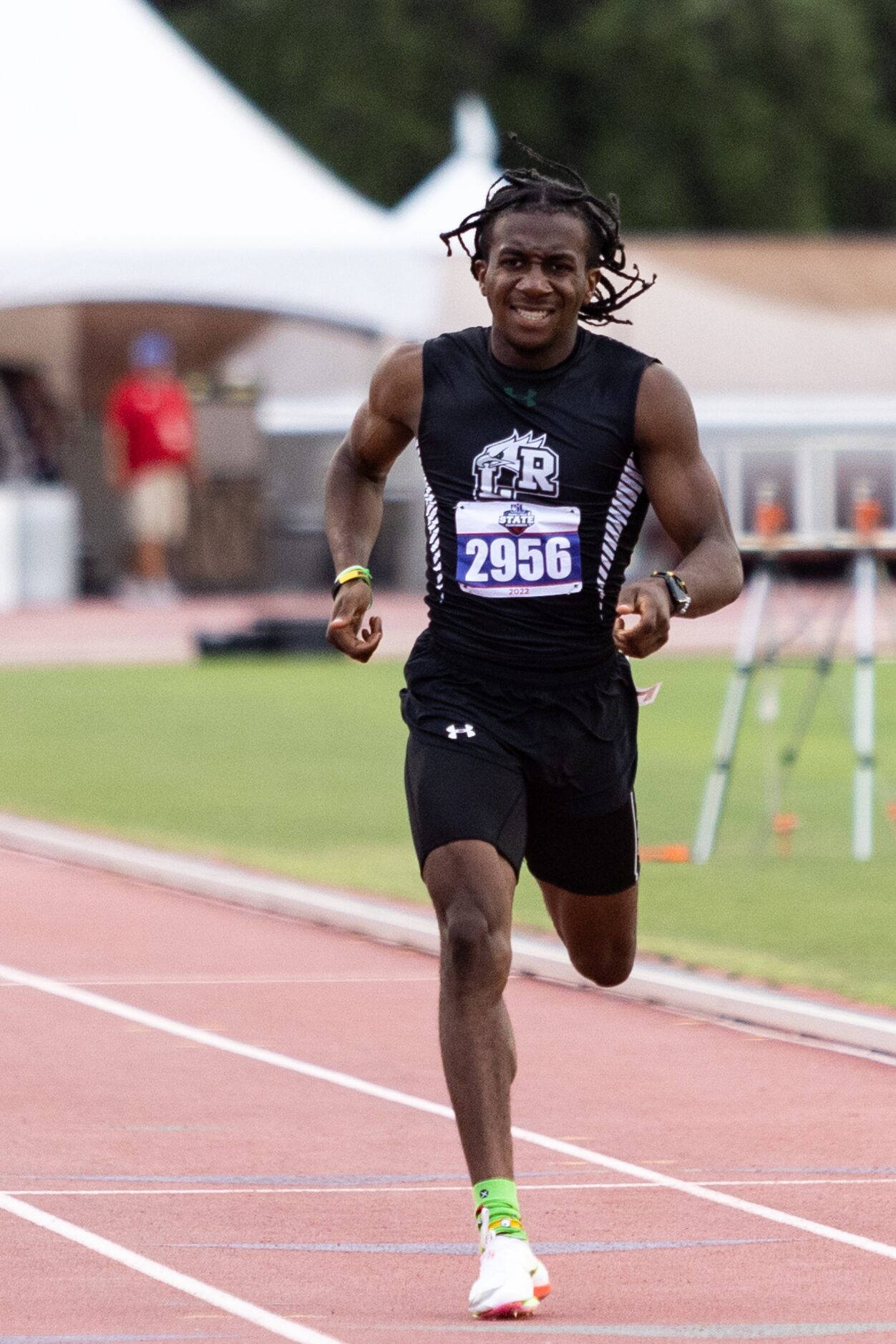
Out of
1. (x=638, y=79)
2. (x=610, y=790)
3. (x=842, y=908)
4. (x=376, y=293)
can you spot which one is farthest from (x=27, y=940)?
(x=638, y=79)

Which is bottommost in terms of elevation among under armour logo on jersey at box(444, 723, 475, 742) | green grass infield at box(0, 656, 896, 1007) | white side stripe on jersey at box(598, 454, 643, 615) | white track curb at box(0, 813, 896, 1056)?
green grass infield at box(0, 656, 896, 1007)

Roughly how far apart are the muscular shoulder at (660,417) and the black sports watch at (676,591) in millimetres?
359

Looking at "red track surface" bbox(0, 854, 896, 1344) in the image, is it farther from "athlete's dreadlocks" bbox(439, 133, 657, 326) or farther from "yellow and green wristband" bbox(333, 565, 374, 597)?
"athlete's dreadlocks" bbox(439, 133, 657, 326)

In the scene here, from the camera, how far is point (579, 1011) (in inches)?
341

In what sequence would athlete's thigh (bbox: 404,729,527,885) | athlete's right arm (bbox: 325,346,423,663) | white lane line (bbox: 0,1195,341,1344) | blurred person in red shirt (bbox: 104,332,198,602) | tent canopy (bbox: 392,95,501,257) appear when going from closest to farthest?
white lane line (bbox: 0,1195,341,1344) < athlete's thigh (bbox: 404,729,527,885) < athlete's right arm (bbox: 325,346,423,663) < blurred person in red shirt (bbox: 104,332,198,602) < tent canopy (bbox: 392,95,501,257)

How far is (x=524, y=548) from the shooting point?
18.4 feet

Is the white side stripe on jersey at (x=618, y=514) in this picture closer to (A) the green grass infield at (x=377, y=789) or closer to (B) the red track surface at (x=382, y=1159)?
(B) the red track surface at (x=382, y=1159)

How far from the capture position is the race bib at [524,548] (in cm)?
561

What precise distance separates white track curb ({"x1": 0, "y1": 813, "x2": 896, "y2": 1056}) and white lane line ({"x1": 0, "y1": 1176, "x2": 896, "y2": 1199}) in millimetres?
1630

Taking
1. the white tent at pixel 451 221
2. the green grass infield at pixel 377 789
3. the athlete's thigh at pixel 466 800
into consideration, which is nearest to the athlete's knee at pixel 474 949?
the athlete's thigh at pixel 466 800

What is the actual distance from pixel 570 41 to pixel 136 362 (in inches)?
973

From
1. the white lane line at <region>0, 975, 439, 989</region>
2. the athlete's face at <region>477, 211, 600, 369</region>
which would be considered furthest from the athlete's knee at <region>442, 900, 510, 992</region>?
the white lane line at <region>0, 975, 439, 989</region>

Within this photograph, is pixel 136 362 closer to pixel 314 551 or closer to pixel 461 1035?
pixel 314 551

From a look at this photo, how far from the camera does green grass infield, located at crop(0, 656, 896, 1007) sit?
404 inches
